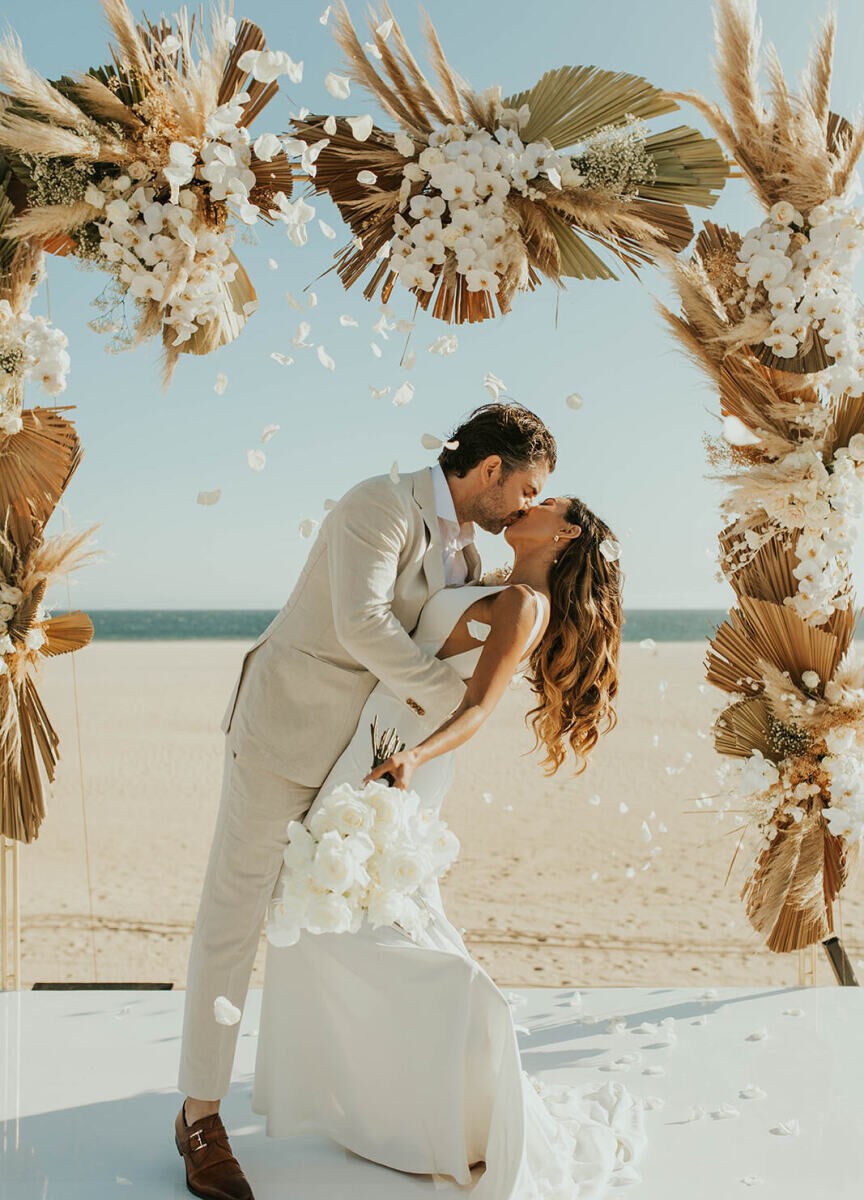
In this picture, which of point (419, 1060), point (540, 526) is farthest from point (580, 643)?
point (419, 1060)

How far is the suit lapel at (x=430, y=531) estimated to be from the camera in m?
2.64

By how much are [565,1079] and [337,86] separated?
9.74 feet

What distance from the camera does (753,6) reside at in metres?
2.90

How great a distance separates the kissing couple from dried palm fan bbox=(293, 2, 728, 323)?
1.96 feet

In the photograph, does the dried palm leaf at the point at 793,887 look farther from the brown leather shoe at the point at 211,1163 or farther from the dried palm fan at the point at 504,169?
the dried palm fan at the point at 504,169

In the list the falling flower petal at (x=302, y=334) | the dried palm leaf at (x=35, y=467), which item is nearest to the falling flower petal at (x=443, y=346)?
the falling flower petal at (x=302, y=334)

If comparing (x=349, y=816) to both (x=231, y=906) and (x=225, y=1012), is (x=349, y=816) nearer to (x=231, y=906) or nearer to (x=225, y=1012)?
(x=225, y=1012)

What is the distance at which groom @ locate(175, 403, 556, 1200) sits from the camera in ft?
7.94

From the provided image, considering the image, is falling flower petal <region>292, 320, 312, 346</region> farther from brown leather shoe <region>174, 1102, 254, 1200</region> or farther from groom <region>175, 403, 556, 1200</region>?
brown leather shoe <region>174, 1102, 254, 1200</region>

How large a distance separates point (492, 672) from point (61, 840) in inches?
283

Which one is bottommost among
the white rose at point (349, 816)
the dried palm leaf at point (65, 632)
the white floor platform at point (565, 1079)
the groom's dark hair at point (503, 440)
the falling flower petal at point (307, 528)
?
the white floor platform at point (565, 1079)

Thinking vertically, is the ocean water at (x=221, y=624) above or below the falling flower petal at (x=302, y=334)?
below

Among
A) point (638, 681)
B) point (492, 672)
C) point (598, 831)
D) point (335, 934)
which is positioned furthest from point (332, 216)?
point (638, 681)

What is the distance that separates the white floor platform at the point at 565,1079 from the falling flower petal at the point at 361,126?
2.73 metres
